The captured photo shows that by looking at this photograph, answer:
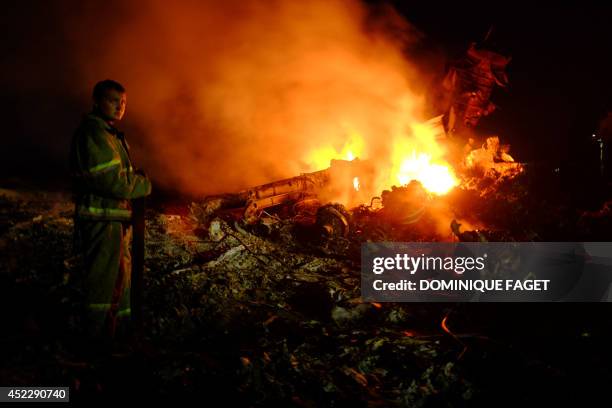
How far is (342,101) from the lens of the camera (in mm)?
12188

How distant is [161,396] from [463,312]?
10.6 ft

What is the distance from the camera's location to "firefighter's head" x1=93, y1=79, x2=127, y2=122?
116 inches

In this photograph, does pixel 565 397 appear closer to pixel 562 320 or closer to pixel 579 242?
pixel 562 320

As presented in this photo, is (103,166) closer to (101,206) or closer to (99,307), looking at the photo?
(101,206)

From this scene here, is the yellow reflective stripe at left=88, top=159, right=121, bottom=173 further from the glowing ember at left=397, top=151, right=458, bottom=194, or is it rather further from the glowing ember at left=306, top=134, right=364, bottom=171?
the glowing ember at left=306, top=134, right=364, bottom=171

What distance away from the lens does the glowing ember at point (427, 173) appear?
32.7 ft

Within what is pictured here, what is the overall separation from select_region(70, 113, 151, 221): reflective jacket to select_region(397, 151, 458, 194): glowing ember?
26.1 feet

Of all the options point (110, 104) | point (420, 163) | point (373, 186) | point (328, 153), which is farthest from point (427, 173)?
point (110, 104)

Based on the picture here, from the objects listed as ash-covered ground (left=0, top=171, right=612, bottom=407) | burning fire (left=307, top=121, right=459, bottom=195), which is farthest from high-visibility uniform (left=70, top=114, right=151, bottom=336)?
burning fire (left=307, top=121, right=459, bottom=195)

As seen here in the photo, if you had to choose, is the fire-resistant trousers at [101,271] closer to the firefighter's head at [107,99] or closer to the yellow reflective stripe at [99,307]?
the yellow reflective stripe at [99,307]

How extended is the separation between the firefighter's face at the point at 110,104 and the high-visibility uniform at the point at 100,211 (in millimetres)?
78

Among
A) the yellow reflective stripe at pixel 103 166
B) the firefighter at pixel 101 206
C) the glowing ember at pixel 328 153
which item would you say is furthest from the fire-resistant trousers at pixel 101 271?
the glowing ember at pixel 328 153

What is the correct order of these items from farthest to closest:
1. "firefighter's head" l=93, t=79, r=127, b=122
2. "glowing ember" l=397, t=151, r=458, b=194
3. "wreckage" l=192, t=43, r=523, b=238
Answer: "glowing ember" l=397, t=151, r=458, b=194
"wreckage" l=192, t=43, r=523, b=238
"firefighter's head" l=93, t=79, r=127, b=122

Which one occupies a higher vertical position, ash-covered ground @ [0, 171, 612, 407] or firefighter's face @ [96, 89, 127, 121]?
firefighter's face @ [96, 89, 127, 121]
